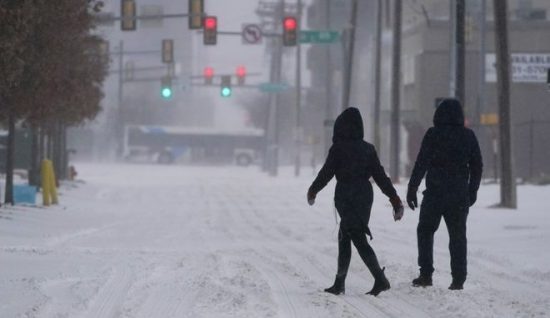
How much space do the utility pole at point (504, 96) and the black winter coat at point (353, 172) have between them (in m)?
15.2

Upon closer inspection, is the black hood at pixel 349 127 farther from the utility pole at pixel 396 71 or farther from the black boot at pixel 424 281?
the utility pole at pixel 396 71

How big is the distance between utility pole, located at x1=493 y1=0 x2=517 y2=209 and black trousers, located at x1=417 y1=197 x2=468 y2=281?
14397mm

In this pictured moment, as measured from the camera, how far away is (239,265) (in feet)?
44.9

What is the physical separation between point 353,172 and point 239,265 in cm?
343

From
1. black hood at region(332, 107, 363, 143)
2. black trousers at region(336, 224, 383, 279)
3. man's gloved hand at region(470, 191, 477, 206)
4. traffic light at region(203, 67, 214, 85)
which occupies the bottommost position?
black trousers at region(336, 224, 383, 279)

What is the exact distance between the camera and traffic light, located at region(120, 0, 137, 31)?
32.8m

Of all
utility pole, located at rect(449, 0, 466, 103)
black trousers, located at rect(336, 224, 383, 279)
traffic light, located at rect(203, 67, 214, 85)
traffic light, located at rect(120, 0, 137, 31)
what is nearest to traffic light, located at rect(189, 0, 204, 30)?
traffic light, located at rect(120, 0, 137, 31)

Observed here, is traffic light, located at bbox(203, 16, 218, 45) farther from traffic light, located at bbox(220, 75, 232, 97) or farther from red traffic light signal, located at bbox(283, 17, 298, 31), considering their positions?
traffic light, located at bbox(220, 75, 232, 97)

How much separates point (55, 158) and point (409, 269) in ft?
88.9

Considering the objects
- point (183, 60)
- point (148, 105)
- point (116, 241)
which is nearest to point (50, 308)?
point (116, 241)

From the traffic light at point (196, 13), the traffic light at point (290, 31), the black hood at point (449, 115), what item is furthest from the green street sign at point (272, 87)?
the black hood at point (449, 115)

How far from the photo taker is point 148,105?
115812mm

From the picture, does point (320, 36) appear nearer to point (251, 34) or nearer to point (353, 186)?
point (251, 34)

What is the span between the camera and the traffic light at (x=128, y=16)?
1289 inches
